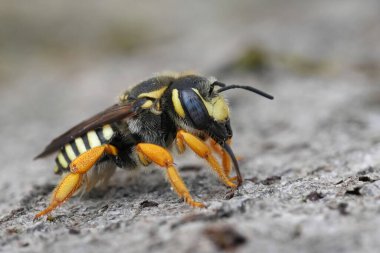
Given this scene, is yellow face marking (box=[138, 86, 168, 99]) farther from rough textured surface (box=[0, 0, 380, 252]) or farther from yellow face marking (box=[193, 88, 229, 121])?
rough textured surface (box=[0, 0, 380, 252])

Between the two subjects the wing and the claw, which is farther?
the wing

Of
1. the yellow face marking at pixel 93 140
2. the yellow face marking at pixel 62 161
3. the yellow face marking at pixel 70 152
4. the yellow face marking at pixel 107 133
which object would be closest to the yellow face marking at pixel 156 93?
the yellow face marking at pixel 107 133

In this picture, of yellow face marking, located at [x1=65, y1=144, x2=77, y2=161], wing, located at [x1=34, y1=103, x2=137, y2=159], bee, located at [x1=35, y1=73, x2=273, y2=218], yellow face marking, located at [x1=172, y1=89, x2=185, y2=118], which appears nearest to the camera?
bee, located at [x1=35, y1=73, x2=273, y2=218]

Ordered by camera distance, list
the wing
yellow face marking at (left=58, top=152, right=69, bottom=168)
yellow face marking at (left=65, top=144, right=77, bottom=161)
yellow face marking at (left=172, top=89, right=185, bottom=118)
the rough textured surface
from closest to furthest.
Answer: the rough textured surface < yellow face marking at (left=172, top=89, right=185, bottom=118) < the wing < yellow face marking at (left=65, top=144, right=77, bottom=161) < yellow face marking at (left=58, top=152, right=69, bottom=168)

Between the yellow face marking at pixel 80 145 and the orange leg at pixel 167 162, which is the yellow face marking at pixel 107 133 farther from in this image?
the orange leg at pixel 167 162

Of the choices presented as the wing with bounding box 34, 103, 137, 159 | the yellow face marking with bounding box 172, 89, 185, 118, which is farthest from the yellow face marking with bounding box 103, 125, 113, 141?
the yellow face marking with bounding box 172, 89, 185, 118

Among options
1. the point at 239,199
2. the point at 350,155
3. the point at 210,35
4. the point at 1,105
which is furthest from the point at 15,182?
the point at 210,35

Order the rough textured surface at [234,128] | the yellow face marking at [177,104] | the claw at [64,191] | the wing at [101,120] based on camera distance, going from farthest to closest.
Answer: the wing at [101,120]
the yellow face marking at [177,104]
the claw at [64,191]
the rough textured surface at [234,128]
